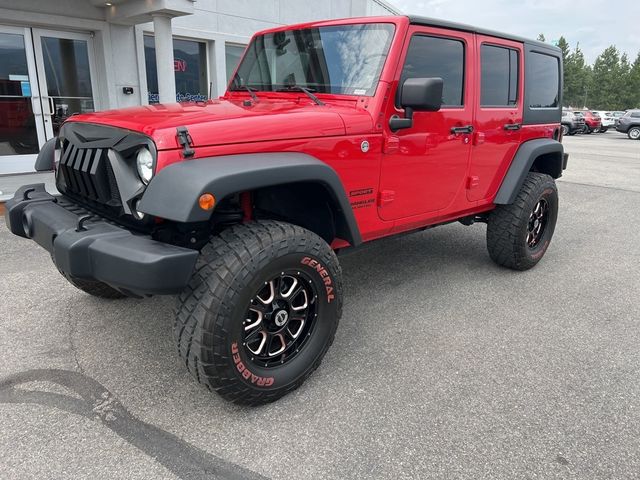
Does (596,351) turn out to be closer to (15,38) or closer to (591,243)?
(591,243)

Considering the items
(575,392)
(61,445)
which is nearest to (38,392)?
(61,445)

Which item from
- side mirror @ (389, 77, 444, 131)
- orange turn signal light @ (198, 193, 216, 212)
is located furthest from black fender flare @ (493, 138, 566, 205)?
orange turn signal light @ (198, 193, 216, 212)

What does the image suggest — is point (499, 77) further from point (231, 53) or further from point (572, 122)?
point (572, 122)

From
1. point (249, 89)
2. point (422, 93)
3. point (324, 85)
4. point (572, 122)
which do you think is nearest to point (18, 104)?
point (249, 89)

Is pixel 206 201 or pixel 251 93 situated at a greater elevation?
pixel 251 93

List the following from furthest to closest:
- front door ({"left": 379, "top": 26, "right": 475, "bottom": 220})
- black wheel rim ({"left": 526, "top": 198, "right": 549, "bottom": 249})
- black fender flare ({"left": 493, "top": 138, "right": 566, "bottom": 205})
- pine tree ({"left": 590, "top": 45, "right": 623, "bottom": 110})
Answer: pine tree ({"left": 590, "top": 45, "right": 623, "bottom": 110}) → black wheel rim ({"left": 526, "top": 198, "right": 549, "bottom": 249}) → black fender flare ({"left": 493, "top": 138, "right": 566, "bottom": 205}) → front door ({"left": 379, "top": 26, "right": 475, "bottom": 220})

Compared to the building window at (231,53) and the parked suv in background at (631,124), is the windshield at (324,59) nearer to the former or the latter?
the building window at (231,53)

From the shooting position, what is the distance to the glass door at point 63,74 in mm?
8000

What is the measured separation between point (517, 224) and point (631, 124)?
26.7m

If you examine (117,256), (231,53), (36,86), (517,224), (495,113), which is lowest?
(517,224)

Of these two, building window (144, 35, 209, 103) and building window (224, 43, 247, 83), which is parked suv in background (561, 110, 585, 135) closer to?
building window (224, 43, 247, 83)

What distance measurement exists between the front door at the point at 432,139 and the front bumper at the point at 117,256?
1433 mm

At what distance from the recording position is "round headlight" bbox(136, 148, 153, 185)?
218 centimetres

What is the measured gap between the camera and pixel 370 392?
2.61 meters
